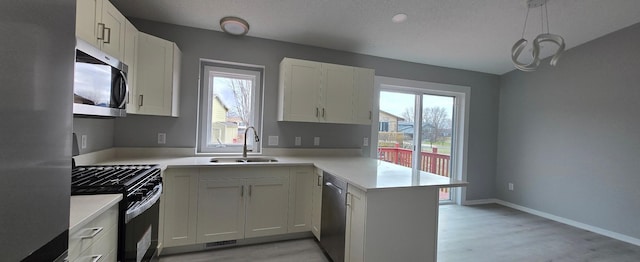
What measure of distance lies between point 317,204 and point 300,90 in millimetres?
1262

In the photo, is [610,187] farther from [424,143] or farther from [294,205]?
[294,205]

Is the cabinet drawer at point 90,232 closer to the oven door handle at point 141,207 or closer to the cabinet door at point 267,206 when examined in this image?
the oven door handle at point 141,207

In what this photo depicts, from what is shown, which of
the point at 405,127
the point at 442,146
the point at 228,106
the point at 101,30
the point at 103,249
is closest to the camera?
the point at 103,249

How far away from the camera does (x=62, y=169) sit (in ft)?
2.19

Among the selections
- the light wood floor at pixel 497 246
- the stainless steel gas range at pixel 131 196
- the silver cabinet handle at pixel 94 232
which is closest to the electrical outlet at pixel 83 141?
the stainless steel gas range at pixel 131 196

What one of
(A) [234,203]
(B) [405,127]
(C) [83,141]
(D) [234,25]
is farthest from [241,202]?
(B) [405,127]

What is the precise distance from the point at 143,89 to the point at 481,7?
11.2 ft

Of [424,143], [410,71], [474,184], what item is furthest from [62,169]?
[474,184]

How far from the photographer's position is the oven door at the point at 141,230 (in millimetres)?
1378

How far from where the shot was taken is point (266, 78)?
9.95ft

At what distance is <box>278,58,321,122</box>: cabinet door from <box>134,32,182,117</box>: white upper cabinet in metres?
1.11

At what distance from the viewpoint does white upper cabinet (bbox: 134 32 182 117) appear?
7.53ft

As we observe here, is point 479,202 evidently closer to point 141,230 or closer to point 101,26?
point 141,230

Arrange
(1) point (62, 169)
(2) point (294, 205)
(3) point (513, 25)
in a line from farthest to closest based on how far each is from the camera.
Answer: (3) point (513, 25)
(2) point (294, 205)
(1) point (62, 169)
